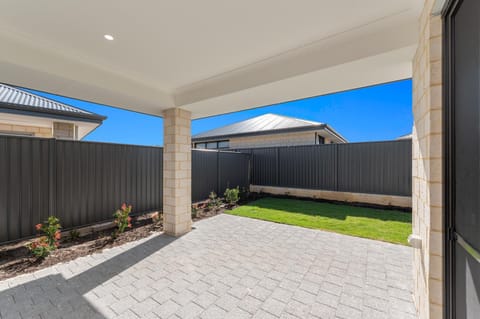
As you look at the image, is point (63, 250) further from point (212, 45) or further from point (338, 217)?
point (338, 217)

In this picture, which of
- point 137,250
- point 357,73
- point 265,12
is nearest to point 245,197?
point 137,250

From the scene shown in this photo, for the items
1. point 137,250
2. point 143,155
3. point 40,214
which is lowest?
point 137,250

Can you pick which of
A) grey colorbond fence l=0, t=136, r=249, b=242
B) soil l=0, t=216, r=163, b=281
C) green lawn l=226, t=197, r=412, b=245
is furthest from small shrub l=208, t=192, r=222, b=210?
soil l=0, t=216, r=163, b=281

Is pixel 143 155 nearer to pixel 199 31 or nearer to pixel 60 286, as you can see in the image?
pixel 60 286

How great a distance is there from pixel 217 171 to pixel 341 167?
4.50 meters

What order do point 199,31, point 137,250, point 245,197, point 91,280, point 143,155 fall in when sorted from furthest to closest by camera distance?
point 245,197, point 143,155, point 137,250, point 91,280, point 199,31

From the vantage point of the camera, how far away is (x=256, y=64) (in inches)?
109

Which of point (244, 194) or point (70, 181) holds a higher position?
point (70, 181)

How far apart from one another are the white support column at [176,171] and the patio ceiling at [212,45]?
3.16 ft

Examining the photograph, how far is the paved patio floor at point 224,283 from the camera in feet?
6.47

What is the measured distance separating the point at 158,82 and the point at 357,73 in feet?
9.96

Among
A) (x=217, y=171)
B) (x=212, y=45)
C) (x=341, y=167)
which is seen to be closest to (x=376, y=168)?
(x=341, y=167)

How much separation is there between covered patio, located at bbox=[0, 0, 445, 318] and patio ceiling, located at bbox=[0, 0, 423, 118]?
0.04 ft

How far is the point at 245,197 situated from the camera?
798 cm
